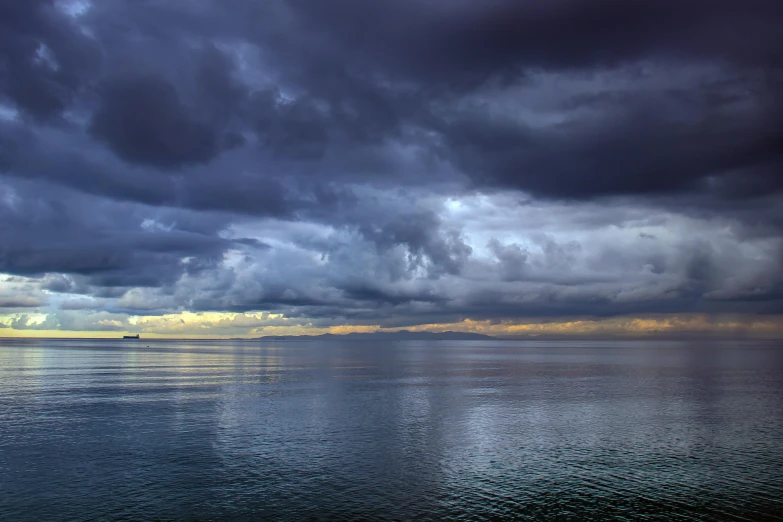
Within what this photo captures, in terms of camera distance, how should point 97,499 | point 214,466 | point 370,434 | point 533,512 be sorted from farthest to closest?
point 370,434 < point 214,466 < point 97,499 < point 533,512

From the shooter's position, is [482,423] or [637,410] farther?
[637,410]

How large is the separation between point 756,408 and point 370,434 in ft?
207

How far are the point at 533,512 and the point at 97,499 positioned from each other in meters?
32.8

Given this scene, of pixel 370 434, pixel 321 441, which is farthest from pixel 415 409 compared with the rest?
A: pixel 321 441

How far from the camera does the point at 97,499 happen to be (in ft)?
140

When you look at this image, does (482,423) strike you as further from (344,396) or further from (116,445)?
(116,445)

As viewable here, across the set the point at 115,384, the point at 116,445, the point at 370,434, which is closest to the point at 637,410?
the point at 370,434

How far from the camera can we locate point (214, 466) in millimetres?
51531

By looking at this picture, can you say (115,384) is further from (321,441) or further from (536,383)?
(536,383)

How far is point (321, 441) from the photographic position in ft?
205

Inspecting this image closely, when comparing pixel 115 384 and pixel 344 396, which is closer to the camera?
pixel 344 396

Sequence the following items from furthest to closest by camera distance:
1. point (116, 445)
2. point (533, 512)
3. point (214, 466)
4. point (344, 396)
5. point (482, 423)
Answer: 1. point (344, 396)
2. point (482, 423)
3. point (116, 445)
4. point (214, 466)
5. point (533, 512)

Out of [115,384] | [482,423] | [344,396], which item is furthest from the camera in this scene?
[115,384]

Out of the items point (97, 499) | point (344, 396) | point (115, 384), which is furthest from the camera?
point (115, 384)
